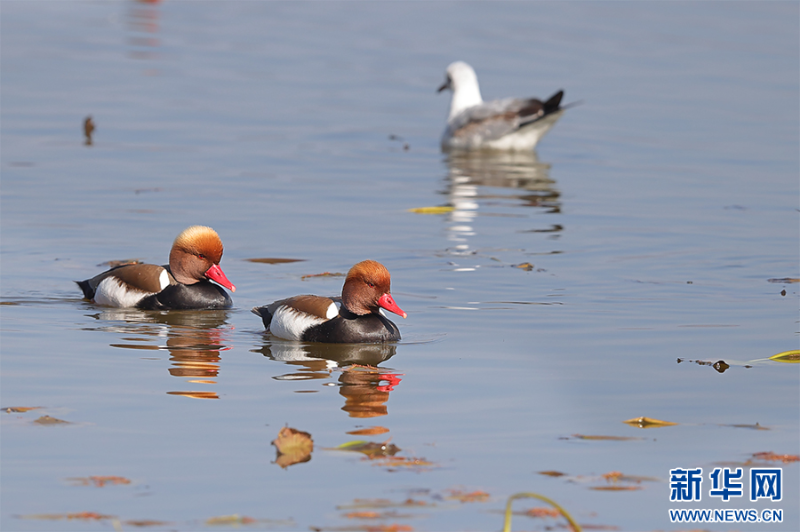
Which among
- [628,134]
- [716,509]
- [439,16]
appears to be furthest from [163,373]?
[439,16]

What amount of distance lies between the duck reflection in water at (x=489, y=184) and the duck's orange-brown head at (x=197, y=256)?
11.0ft

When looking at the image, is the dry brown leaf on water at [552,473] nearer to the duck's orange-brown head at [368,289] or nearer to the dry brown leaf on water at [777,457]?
the dry brown leaf on water at [777,457]

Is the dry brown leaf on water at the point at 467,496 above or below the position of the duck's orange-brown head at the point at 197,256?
below

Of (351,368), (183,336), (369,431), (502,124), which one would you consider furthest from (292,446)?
→ (502,124)

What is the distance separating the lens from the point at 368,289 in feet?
30.7

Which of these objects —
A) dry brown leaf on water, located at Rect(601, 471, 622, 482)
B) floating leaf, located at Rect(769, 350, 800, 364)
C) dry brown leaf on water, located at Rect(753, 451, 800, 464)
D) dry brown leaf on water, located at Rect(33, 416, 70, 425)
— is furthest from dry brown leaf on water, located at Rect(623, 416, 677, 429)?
dry brown leaf on water, located at Rect(33, 416, 70, 425)

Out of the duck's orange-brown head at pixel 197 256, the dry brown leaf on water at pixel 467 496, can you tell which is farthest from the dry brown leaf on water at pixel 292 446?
the duck's orange-brown head at pixel 197 256

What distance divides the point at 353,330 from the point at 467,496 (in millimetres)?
3742

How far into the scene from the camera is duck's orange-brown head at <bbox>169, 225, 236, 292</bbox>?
10766 mm

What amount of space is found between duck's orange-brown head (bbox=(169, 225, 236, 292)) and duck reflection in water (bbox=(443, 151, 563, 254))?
3.34 m

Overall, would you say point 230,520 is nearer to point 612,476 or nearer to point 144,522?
point 144,522

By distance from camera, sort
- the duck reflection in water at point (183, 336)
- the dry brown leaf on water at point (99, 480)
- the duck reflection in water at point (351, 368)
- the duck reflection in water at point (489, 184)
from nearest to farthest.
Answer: the dry brown leaf on water at point (99, 480) < the duck reflection in water at point (351, 368) < the duck reflection in water at point (183, 336) < the duck reflection in water at point (489, 184)

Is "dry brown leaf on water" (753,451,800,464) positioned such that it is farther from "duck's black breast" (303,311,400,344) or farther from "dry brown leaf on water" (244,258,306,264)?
"dry brown leaf on water" (244,258,306,264)

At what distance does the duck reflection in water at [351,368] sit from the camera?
7.56 meters
